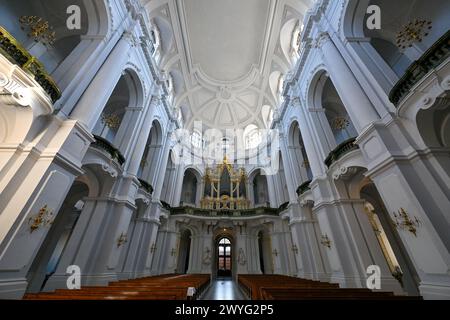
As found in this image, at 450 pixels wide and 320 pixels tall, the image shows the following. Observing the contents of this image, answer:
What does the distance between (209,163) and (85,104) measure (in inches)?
631

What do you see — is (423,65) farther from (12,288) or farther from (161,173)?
(161,173)

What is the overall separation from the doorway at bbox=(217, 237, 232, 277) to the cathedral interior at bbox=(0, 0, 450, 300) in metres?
3.64

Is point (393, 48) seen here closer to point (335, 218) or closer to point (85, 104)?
point (335, 218)

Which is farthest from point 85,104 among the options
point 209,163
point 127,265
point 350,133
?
point 209,163

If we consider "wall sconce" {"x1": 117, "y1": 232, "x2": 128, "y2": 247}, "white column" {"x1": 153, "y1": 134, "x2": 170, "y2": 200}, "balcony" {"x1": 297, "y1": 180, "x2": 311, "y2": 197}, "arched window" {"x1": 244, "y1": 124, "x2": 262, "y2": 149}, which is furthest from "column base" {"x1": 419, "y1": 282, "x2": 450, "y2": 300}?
"arched window" {"x1": 244, "y1": 124, "x2": 262, "y2": 149}

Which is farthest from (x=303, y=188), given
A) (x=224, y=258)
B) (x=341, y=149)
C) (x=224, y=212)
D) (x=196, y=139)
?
(x=196, y=139)

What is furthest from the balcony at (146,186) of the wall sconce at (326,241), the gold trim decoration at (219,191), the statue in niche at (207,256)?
the wall sconce at (326,241)

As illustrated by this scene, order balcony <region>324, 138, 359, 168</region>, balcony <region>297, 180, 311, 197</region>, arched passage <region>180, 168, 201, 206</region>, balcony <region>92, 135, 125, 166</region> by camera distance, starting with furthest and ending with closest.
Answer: arched passage <region>180, 168, 201, 206</region> → balcony <region>297, 180, 311, 197</region> → balcony <region>92, 135, 125, 166</region> → balcony <region>324, 138, 359, 168</region>

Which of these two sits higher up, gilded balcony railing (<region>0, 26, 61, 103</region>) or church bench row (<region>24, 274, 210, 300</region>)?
gilded balcony railing (<region>0, 26, 61, 103</region>)

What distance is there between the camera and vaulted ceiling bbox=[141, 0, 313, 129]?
536 inches

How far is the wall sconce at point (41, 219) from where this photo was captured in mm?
4314

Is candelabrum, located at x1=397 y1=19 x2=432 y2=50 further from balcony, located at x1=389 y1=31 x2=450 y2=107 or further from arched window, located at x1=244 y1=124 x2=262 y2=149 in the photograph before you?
arched window, located at x1=244 y1=124 x2=262 y2=149

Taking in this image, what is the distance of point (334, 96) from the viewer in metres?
11.7

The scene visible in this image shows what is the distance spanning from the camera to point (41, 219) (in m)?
4.44
